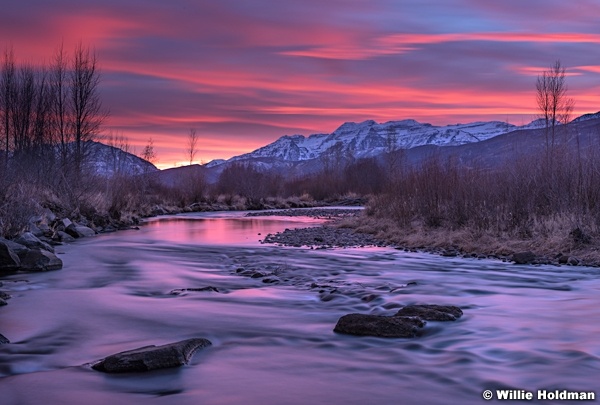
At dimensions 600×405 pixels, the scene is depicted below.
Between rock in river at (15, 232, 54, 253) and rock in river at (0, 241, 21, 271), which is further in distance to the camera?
rock in river at (15, 232, 54, 253)

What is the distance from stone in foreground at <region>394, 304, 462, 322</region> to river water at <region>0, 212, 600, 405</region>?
0.47 ft

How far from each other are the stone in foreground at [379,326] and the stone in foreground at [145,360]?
2.14 meters

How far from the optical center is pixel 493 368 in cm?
596

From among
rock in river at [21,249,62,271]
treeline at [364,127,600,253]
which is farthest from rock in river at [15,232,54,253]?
treeline at [364,127,600,253]

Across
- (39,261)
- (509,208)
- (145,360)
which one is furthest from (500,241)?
(145,360)

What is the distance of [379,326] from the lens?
710 centimetres

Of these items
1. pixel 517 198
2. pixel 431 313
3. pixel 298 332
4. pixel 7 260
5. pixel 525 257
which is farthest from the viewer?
pixel 517 198

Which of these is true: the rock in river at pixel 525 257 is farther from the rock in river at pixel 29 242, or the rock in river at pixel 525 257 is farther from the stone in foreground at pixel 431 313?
the rock in river at pixel 29 242

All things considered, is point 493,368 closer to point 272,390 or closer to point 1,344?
point 272,390

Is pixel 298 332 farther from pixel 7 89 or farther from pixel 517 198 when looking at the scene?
pixel 7 89

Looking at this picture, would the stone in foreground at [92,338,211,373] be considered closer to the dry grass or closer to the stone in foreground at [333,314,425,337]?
the stone in foreground at [333,314,425,337]

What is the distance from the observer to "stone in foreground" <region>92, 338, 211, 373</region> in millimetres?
5699

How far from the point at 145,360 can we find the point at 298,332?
2.42m

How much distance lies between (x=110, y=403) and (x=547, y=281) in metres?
9.06
